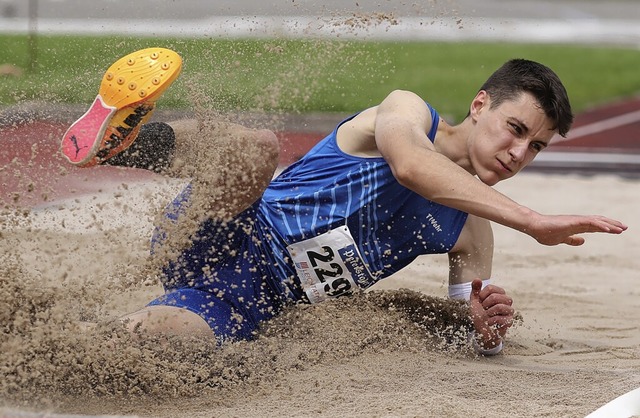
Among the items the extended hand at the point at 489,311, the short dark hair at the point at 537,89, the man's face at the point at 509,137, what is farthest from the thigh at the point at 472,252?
the short dark hair at the point at 537,89

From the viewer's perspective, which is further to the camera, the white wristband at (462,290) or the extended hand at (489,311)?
the white wristband at (462,290)

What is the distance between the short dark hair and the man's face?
0.9 inches

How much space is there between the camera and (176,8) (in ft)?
49.4

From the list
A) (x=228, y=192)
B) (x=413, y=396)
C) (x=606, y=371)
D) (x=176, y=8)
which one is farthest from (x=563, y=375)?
(x=176, y=8)

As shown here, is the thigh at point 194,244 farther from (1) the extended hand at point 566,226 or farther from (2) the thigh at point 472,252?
(1) the extended hand at point 566,226

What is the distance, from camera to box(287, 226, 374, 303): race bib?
3.26 m

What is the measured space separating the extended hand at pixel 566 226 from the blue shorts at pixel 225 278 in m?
1.06

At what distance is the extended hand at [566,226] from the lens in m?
2.55

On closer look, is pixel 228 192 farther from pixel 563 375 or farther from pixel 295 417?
pixel 563 375

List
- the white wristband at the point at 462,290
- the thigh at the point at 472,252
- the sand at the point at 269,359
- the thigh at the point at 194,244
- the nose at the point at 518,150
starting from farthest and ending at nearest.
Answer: the white wristband at the point at 462,290 → the thigh at the point at 472,252 → the thigh at the point at 194,244 → the nose at the point at 518,150 → the sand at the point at 269,359

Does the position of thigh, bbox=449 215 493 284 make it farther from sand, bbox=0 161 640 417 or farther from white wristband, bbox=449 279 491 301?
sand, bbox=0 161 640 417

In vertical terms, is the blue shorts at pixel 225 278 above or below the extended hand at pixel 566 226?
below

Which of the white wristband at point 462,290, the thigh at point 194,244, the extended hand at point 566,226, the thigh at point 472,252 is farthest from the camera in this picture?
the white wristband at point 462,290

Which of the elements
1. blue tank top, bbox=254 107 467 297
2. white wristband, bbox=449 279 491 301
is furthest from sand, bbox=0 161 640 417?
blue tank top, bbox=254 107 467 297
